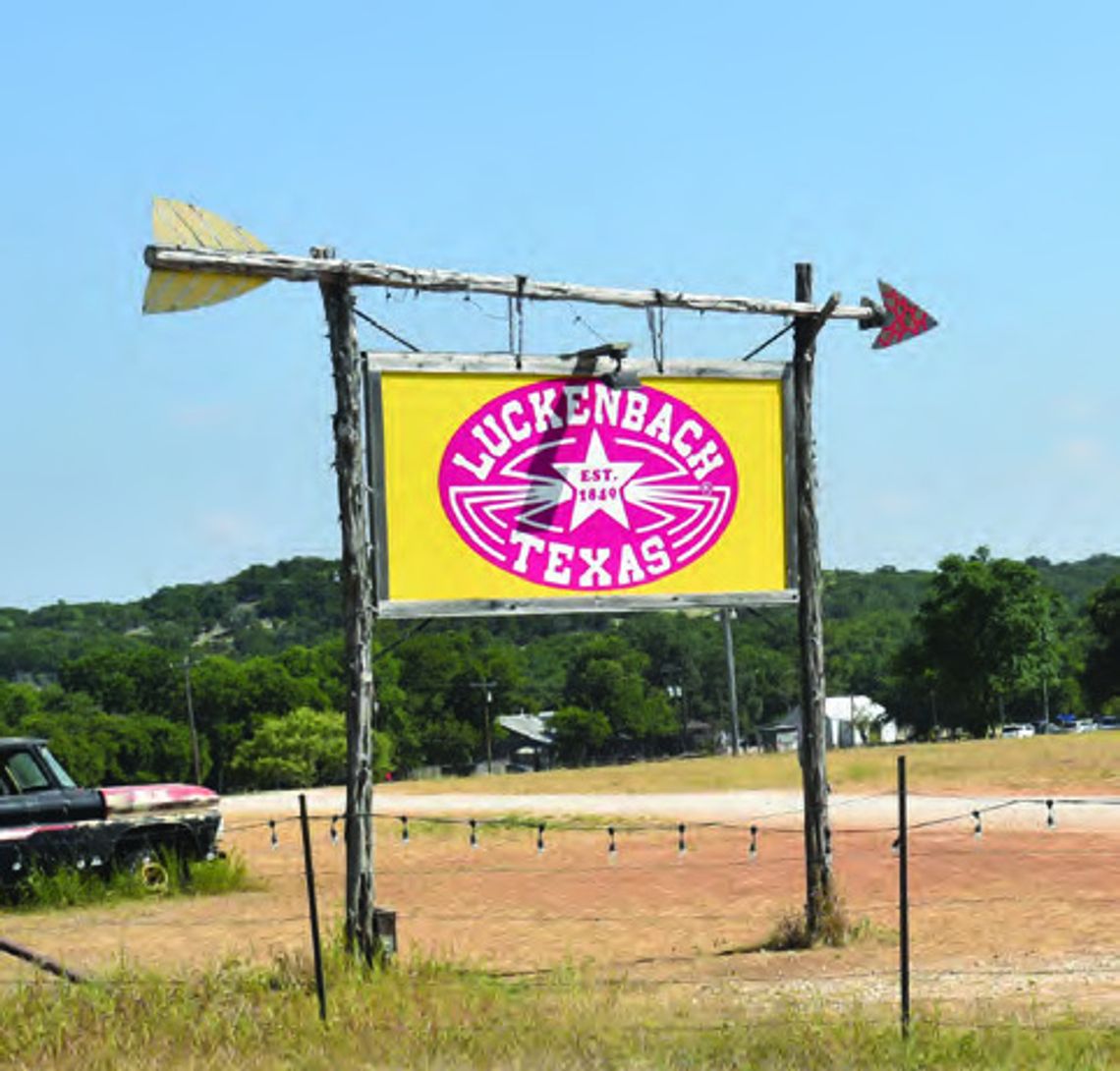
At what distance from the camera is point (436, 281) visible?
1477 centimetres

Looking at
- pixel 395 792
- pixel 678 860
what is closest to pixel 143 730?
pixel 395 792

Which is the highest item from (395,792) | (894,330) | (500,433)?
(894,330)

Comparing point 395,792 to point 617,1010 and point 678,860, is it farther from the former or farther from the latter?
point 617,1010

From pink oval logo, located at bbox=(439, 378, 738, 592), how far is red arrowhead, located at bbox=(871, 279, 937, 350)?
2088 millimetres

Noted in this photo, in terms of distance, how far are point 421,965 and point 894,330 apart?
7316 millimetres

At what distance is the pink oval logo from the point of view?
15062 mm

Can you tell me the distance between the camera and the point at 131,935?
17.2 meters

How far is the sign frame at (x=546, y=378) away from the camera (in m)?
14.6

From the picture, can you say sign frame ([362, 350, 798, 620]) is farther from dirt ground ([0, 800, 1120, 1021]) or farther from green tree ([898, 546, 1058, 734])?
green tree ([898, 546, 1058, 734])

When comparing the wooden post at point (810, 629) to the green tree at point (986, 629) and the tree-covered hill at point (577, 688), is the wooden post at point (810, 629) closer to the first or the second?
the tree-covered hill at point (577, 688)

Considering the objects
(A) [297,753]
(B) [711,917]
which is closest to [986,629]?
(A) [297,753]

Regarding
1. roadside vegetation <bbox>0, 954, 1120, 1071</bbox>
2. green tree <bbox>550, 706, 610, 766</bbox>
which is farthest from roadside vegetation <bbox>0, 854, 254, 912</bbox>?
green tree <bbox>550, 706, 610, 766</bbox>

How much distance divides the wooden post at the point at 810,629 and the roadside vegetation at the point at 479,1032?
12.2 ft

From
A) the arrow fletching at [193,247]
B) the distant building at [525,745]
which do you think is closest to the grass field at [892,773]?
the arrow fletching at [193,247]
